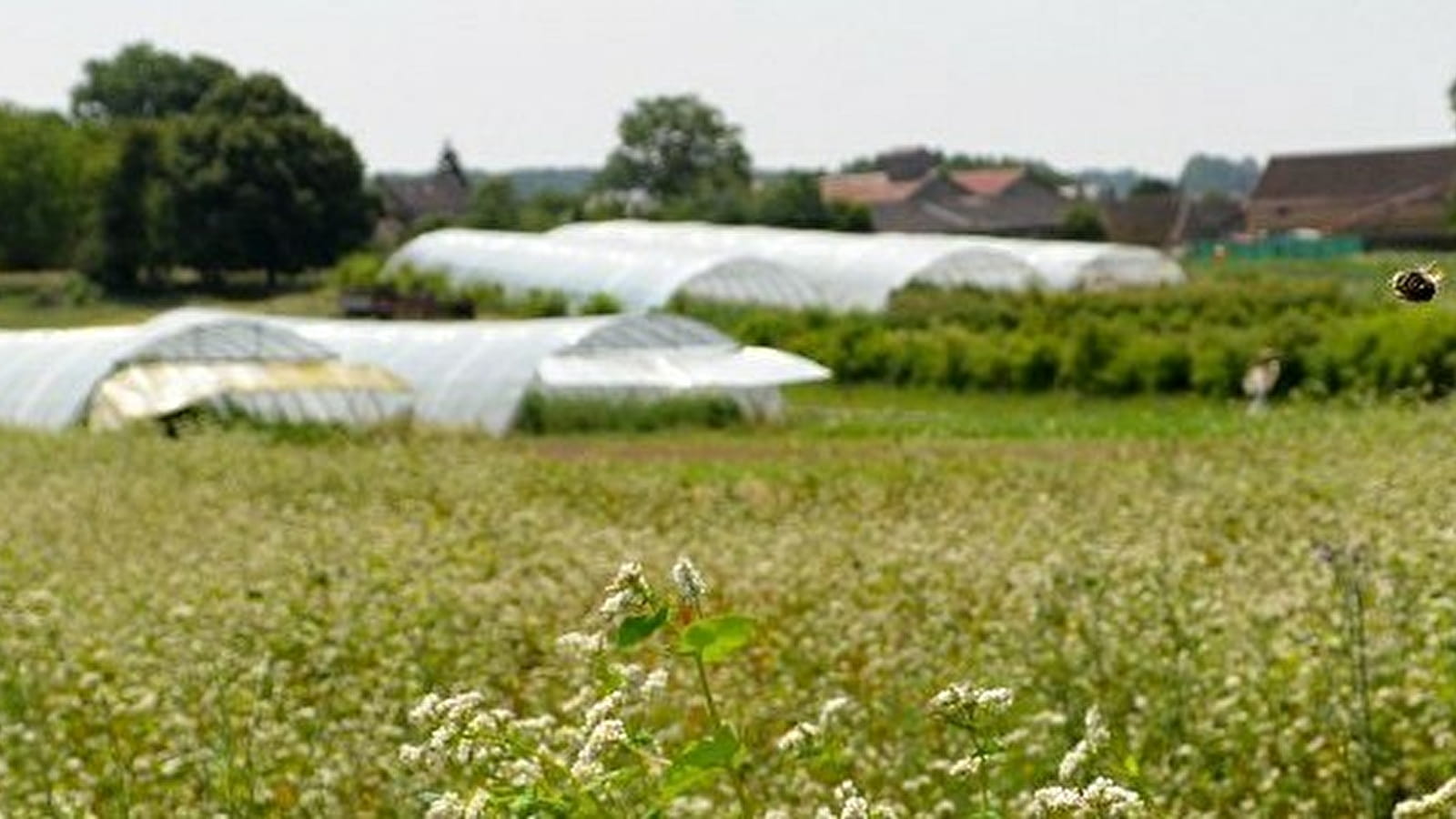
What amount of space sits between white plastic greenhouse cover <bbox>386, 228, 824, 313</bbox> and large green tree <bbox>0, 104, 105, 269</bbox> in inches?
840

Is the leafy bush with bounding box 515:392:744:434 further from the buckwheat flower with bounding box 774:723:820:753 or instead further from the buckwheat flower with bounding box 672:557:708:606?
the buckwheat flower with bounding box 672:557:708:606

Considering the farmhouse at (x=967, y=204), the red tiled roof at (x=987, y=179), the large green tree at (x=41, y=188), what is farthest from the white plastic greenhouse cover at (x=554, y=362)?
the red tiled roof at (x=987, y=179)

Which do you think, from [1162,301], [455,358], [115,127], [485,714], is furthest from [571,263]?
[485,714]

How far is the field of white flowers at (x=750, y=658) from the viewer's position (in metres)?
3.27

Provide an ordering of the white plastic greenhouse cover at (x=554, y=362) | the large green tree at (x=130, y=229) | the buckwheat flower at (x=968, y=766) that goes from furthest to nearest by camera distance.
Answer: the large green tree at (x=130, y=229), the white plastic greenhouse cover at (x=554, y=362), the buckwheat flower at (x=968, y=766)

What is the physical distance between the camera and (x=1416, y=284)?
7.03 ft

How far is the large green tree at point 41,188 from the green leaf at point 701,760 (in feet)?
225

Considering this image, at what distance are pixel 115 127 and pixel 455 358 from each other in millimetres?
45344

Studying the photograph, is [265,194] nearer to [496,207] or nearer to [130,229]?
[130,229]

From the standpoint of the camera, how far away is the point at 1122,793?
2.65 meters

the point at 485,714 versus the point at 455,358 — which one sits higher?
the point at 485,714

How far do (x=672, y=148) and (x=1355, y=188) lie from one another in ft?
80.7

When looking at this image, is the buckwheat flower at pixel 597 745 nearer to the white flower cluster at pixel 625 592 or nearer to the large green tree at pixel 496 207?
the white flower cluster at pixel 625 592

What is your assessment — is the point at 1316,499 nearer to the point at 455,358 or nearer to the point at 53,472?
the point at 53,472
